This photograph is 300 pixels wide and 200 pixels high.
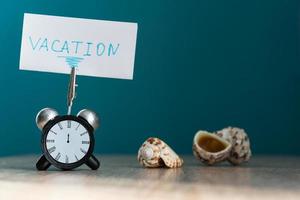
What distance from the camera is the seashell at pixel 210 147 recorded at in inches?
53.0

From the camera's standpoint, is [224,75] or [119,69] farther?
[224,75]

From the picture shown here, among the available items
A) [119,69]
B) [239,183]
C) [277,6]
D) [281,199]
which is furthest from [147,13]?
[281,199]

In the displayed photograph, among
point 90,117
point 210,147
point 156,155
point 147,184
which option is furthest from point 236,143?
point 147,184

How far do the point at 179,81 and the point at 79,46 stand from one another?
2.43ft

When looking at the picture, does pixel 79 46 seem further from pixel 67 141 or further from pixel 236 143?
pixel 236 143

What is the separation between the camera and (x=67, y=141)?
Answer: 1133 millimetres

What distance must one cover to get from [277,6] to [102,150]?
67 centimetres

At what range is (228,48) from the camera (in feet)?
6.41

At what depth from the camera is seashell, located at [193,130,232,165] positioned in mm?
1346

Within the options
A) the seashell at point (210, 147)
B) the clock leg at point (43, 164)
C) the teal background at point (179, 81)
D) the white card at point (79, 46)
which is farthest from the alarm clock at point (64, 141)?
the teal background at point (179, 81)

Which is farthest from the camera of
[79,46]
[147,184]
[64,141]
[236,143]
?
[236,143]

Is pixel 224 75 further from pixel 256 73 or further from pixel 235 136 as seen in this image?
pixel 235 136

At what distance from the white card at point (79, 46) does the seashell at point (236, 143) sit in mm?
281

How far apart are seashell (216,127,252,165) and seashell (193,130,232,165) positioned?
0.5 inches
